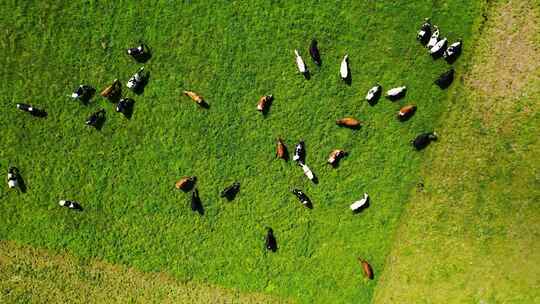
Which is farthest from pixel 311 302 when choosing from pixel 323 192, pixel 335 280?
pixel 323 192

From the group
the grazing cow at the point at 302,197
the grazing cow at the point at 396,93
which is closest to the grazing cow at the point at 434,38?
the grazing cow at the point at 396,93

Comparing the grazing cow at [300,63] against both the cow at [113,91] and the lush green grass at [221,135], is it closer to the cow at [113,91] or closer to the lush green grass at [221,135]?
the lush green grass at [221,135]

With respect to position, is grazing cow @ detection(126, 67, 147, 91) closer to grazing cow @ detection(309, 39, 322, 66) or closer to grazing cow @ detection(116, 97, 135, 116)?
grazing cow @ detection(116, 97, 135, 116)

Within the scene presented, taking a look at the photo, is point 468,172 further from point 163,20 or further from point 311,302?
point 163,20

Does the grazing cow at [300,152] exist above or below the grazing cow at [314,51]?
below

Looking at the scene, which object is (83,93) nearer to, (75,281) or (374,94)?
(75,281)

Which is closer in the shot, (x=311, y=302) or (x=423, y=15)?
(x=423, y=15)
